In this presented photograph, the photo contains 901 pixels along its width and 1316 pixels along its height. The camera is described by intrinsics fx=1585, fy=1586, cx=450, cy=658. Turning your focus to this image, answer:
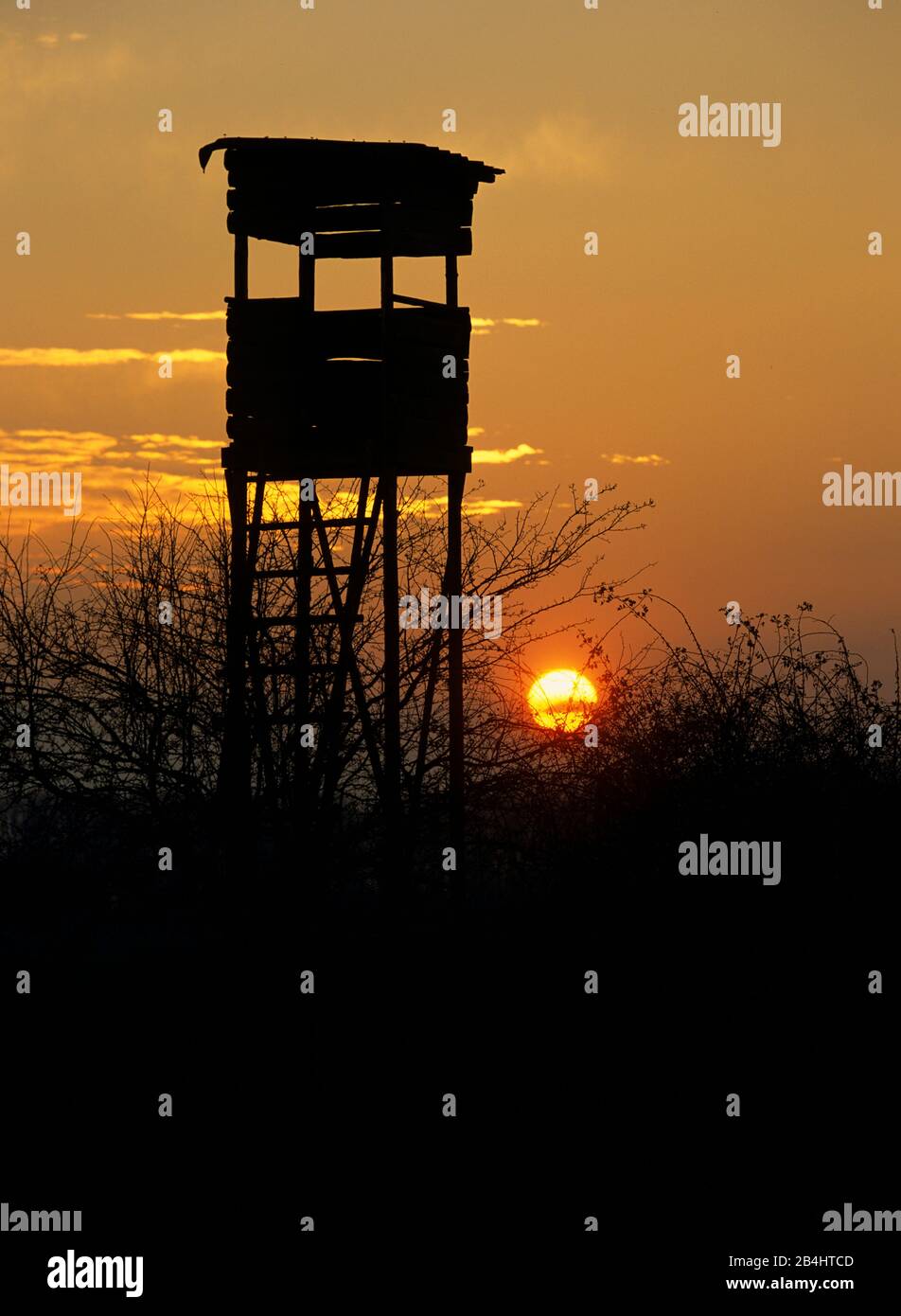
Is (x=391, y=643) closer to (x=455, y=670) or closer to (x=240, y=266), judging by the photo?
(x=455, y=670)

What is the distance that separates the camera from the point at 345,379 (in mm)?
15500

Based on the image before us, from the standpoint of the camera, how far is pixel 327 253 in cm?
1589

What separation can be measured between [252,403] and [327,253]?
5.67ft

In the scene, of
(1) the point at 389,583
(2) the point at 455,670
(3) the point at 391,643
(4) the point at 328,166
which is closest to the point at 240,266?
(4) the point at 328,166

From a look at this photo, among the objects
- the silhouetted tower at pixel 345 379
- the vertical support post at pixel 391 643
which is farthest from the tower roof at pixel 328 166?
the vertical support post at pixel 391 643

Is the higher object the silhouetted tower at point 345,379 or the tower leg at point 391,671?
the silhouetted tower at point 345,379

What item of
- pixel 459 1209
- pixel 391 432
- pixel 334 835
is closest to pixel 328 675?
pixel 334 835

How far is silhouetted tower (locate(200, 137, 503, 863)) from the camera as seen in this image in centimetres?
1547

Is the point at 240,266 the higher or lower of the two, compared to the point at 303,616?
higher

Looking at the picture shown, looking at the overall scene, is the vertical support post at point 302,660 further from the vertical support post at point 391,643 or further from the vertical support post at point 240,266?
the vertical support post at point 240,266

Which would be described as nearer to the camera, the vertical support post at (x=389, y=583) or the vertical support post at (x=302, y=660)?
the vertical support post at (x=389, y=583)

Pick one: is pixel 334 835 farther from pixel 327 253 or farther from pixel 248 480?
pixel 327 253

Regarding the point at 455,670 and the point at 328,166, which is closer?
the point at 328,166

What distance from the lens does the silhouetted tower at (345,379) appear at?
50.8ft
